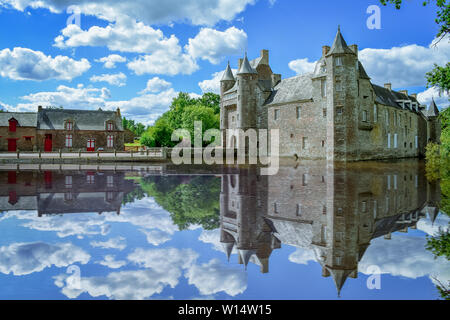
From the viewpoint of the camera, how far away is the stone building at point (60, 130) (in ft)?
143

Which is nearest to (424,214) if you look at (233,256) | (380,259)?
(380,259)

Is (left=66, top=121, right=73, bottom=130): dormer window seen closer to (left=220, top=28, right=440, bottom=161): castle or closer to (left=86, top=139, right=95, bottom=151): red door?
(left=86, top=139, right=95, bottom=151): red door

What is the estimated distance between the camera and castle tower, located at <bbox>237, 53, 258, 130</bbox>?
38.8 meters

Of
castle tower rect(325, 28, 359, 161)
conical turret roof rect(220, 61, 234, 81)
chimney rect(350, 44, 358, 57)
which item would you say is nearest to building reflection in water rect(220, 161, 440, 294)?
castle tower rect(325, 28, 359, 161)

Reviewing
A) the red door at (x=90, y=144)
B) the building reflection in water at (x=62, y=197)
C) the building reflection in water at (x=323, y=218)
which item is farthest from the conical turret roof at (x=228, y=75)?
the building reflection in water at (x=323, y=218)

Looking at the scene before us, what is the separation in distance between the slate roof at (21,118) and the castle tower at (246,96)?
2824cm

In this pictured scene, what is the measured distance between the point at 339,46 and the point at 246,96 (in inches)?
519

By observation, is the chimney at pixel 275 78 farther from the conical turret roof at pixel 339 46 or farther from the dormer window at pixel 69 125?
the dormer window at pixel 69 125

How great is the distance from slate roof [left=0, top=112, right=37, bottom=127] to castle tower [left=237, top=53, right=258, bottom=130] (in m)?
28.2

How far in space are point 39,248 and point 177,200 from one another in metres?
4.75

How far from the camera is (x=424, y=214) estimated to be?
811 centimetres

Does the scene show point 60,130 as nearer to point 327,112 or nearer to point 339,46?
point 327,112

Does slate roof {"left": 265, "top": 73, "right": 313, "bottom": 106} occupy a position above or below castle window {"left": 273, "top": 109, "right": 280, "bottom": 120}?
above
